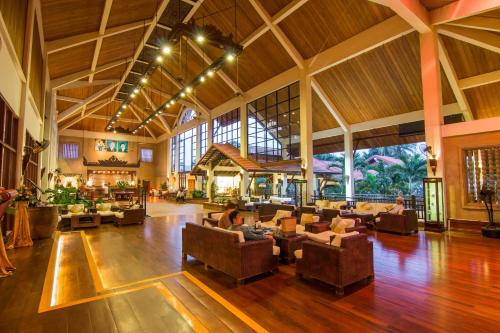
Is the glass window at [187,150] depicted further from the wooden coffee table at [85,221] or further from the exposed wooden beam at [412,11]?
the exposed wooden beam at [412,11]

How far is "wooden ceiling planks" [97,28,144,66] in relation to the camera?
10672 mm

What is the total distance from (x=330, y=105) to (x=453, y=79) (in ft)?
15.9

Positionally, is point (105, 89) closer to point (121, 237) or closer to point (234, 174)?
point (234, 174)

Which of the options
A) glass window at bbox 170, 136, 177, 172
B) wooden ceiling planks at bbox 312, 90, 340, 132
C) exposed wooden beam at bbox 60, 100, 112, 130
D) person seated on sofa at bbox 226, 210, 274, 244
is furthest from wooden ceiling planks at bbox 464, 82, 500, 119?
exposed wooden beam at bbox 60, 100, 112, 130

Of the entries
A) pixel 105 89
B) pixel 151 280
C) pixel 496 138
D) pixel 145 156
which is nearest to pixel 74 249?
pixel 151 280

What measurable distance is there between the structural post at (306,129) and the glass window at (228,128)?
216 inches

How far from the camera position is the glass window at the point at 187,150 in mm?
21861

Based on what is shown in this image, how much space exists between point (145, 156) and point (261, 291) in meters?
26.7

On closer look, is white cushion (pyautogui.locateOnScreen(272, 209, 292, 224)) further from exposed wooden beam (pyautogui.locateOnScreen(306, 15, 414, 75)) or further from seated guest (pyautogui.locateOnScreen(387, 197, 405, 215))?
exposed wooden beam (pyautogui.locateOnScreen(306, 15, 414, 75))

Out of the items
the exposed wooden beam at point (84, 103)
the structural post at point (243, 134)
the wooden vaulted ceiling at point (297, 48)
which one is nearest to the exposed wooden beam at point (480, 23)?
the wooden vaulted ceiling at point (297, 48)

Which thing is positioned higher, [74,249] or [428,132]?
[428,132]

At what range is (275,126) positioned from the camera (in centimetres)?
1453

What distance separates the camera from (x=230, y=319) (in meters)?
2.63

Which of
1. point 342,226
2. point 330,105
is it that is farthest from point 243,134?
point 342,226
